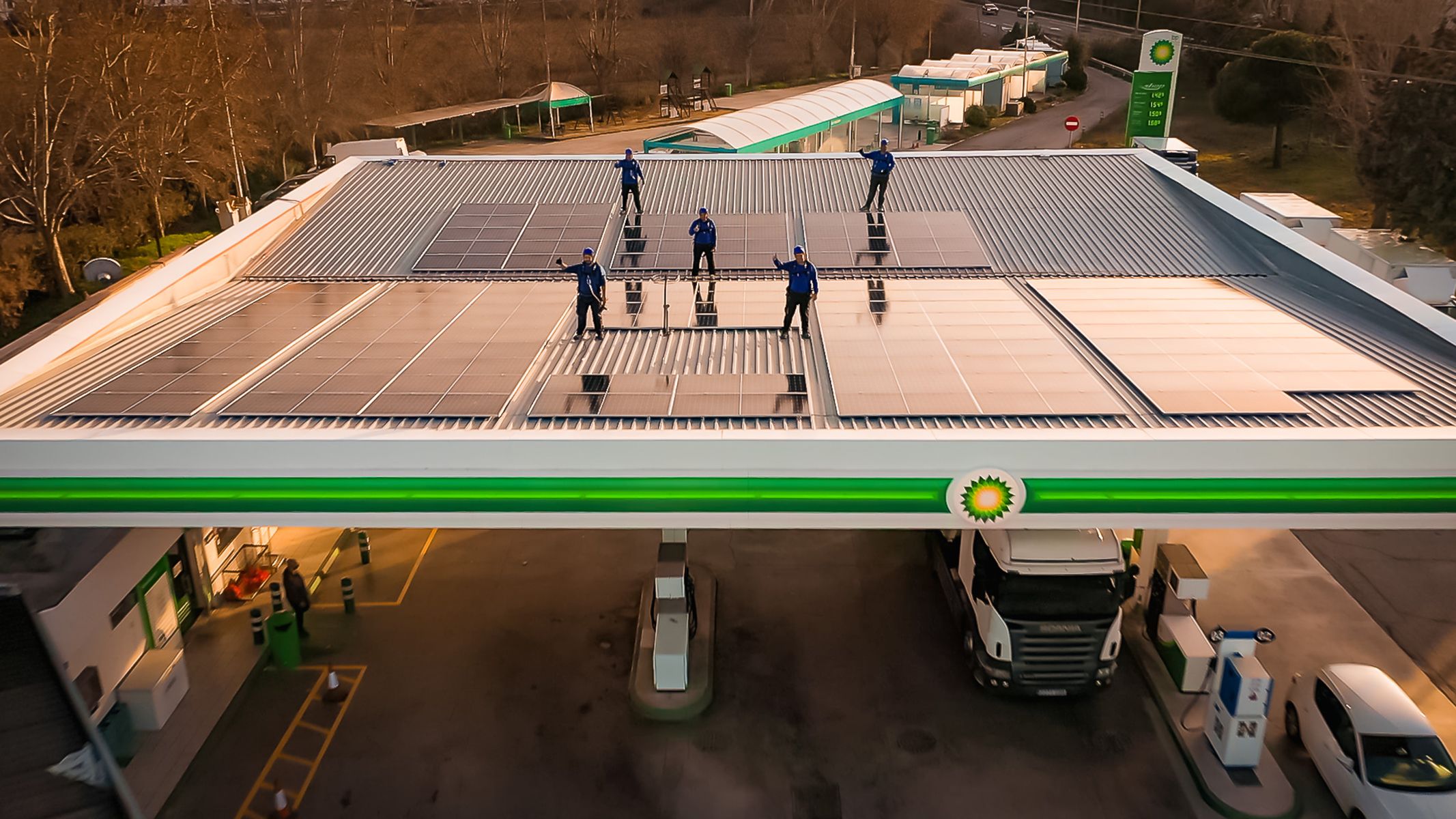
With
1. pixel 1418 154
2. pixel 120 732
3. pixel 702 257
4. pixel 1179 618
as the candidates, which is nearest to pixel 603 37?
pixel 1418 154

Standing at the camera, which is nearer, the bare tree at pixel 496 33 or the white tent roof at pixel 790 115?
the white tent roof at pixel 790 115

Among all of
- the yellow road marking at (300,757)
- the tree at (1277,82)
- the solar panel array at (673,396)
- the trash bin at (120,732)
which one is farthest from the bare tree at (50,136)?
the tree at (1277,82)

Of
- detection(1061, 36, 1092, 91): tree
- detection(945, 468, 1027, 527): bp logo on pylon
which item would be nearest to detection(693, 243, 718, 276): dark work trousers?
detection(945, 468, 1027, 527): bp logo on pylon

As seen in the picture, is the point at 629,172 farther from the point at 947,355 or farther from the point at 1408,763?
the point at 1408,763

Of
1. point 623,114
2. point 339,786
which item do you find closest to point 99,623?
point 339,786

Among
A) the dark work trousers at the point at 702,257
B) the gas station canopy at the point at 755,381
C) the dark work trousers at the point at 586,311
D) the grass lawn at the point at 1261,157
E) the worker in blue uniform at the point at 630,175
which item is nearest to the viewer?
the gas station canopy at the point at 755,381

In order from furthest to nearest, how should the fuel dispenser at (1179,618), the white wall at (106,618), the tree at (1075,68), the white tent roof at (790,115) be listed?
the tree at (1075,68)
the white tent roof at (790,115)
the fuel dispenser at (1179,618)
the white wall at (106,618)

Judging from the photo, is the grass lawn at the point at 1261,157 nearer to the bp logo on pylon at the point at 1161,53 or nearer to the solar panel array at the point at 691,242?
the bp logo on pylon at the point at 1161,53
